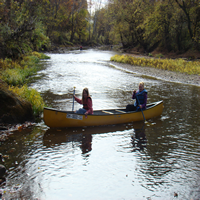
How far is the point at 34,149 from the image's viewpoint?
6426 mm

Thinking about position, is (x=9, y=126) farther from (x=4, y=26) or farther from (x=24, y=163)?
(x=4, y=26)

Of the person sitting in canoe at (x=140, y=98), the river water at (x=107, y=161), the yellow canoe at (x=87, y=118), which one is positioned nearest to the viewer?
the river water at (x=107, y=161)

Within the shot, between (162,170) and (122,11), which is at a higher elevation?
(122,11)

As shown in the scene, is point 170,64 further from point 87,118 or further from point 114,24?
point 114,24

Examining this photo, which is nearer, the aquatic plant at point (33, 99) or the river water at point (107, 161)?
the river water at point (107, 161)

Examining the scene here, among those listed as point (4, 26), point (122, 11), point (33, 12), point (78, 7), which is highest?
point (78, 7)

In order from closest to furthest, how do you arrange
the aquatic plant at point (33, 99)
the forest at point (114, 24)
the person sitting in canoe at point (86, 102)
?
1. the person sitting in canoe at point (86, 102)
2. the aquatic plant at point (33, 99)
3. the forest at point (114, 24)

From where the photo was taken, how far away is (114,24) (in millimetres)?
53906

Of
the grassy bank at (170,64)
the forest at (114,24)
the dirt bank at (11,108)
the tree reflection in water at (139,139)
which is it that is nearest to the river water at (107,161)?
the tree reflection in water at (139,139)

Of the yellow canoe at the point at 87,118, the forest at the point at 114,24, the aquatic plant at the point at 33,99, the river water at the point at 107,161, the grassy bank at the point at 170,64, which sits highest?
the forest at the point at 114,24

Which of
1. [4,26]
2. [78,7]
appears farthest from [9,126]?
[78,7]

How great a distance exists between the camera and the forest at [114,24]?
715 inches

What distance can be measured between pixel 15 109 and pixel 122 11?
153ft

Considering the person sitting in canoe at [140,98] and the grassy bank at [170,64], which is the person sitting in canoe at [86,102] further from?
the grassy bank at [170,64]
